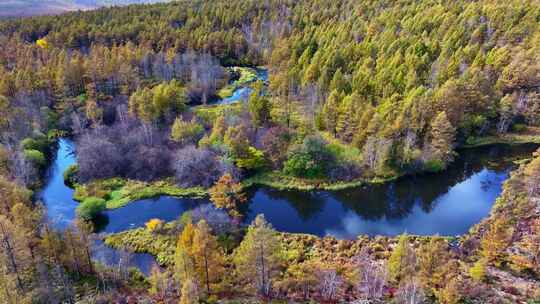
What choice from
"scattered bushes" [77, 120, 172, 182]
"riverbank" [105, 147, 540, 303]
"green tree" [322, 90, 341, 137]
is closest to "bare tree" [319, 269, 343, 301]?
"riverbank" [105, 147, 540, 303]

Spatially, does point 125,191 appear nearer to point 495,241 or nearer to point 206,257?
point 206,257

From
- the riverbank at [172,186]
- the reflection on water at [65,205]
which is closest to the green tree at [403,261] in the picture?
the riverbank at [172,186]

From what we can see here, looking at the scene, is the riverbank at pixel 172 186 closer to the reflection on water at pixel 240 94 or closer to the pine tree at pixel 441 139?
the pine tree at pixel 441 139

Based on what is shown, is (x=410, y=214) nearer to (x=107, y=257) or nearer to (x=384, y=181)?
(x=384, y=181)

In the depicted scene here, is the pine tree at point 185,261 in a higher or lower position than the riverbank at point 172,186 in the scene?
higher

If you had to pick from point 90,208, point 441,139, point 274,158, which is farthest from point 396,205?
point 90,208

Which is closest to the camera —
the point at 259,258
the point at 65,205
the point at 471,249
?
the point at 259,258

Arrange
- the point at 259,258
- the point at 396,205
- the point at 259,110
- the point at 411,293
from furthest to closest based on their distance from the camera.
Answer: the point at 259,110
the point at 396,205
the point at 259,258
the point at 411,293
